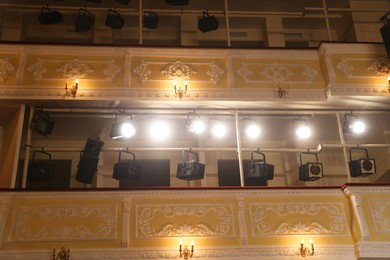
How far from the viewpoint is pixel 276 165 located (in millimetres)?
9469

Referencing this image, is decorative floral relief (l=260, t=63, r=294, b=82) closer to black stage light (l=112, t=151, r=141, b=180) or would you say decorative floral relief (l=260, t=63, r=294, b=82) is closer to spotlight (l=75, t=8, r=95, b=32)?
black stage light (l=112, t=151, r=141, b=180)

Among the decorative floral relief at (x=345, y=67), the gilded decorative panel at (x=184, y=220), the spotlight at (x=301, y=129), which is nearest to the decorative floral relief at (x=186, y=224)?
the gilded decorative panel at (x=184, y=220)

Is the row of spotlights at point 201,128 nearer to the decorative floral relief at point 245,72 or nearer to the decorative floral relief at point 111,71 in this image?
the decorative floral relief at point 111,71

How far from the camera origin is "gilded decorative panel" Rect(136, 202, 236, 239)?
248 inches

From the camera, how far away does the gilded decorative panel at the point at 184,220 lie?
631cm

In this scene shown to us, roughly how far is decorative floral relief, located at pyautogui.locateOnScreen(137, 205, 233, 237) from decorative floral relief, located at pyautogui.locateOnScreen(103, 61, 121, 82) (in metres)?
2.19

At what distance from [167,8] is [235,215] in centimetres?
511

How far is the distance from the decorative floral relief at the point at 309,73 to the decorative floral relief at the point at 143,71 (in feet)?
8.16

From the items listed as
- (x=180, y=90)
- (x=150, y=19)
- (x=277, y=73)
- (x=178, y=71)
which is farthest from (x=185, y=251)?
(x=150, y=19)

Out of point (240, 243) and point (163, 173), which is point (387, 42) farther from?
point (163, 173)

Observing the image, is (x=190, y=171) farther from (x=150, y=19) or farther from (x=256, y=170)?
(x=150, y=19)

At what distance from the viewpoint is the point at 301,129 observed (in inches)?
316

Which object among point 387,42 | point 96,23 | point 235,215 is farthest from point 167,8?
point 235,215

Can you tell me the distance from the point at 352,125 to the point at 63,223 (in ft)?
15.7
